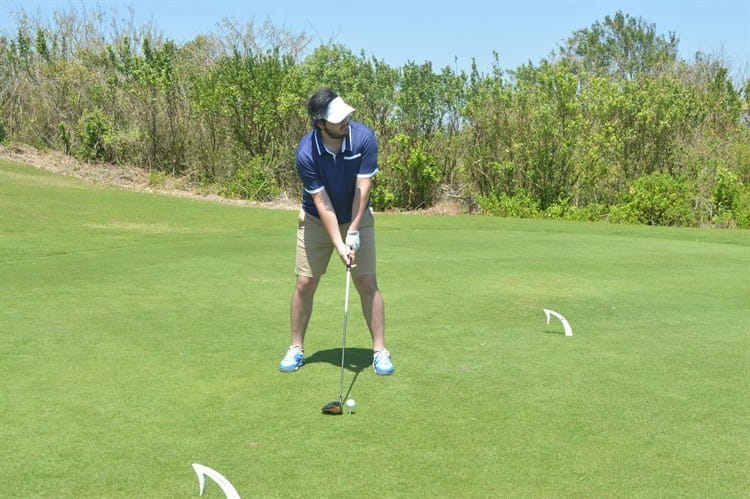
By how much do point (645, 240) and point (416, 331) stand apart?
281 inches

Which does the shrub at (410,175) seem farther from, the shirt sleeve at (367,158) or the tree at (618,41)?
the tree at (618,41)

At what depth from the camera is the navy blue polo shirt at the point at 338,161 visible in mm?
5781

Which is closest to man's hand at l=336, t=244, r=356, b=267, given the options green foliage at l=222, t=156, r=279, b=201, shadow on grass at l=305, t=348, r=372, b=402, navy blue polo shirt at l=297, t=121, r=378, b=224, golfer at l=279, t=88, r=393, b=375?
golfer at l=279, t=88, r=393, b=375

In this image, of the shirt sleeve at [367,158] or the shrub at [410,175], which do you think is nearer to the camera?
the shirt sleeve at [367,158]

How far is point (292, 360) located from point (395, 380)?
2.21 ft

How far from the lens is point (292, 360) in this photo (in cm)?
589

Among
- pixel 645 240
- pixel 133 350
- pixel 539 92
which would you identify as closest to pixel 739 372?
pixel 133 350

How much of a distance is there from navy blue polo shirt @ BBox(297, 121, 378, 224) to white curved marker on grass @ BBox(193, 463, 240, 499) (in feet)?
7.35

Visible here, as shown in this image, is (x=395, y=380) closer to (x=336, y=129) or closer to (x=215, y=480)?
(x=336, y=129)

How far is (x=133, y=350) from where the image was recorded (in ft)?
20.9

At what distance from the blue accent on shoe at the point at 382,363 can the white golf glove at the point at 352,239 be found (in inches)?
26.9

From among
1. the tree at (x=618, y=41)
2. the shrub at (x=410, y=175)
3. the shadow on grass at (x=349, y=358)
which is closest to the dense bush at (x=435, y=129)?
the shrub at (x=410, y=175)

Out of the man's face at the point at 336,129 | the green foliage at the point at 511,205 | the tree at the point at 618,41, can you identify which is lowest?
the green foliage at the point at 511,205

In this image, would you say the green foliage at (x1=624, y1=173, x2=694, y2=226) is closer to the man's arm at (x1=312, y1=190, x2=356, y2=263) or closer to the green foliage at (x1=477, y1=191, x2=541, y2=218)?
the green foliage at (x1=477, y1=191, x2=541, y2=218)
